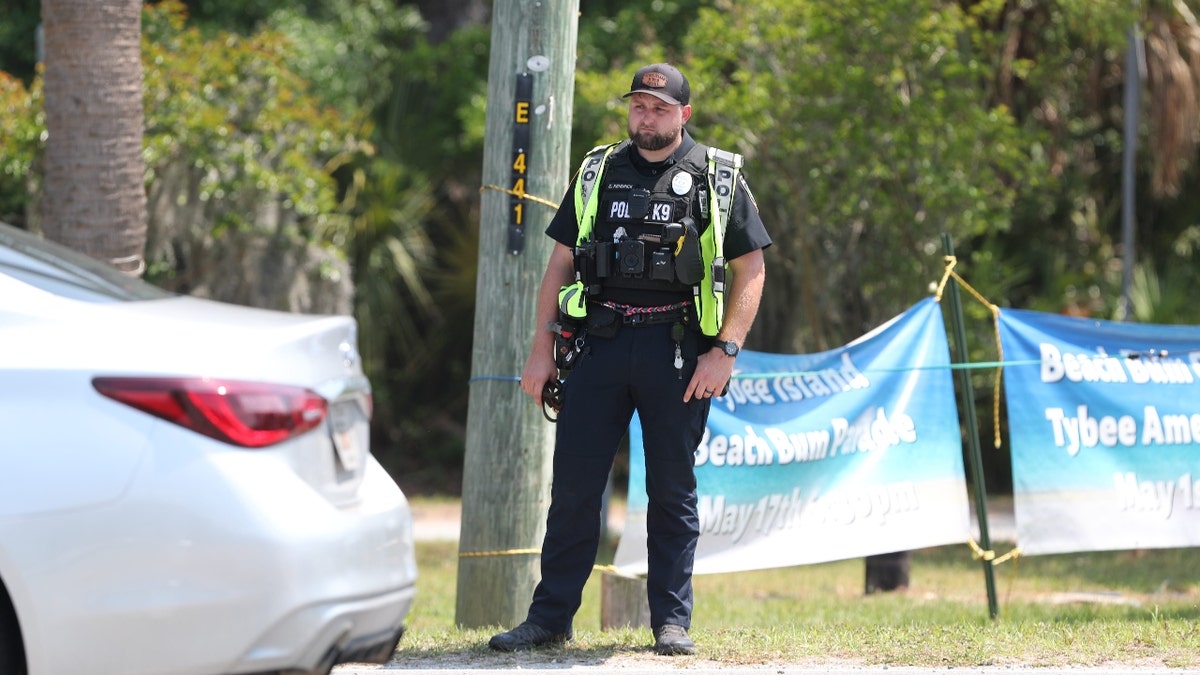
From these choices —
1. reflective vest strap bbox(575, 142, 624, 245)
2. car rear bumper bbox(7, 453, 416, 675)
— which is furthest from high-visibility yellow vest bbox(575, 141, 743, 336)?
car rear bumper bbox(7, 453, 416, 675)

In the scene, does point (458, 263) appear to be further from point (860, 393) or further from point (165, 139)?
point (860, 393)

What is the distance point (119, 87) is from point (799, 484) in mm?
4368

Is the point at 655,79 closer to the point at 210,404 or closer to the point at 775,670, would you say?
the point at 775,670

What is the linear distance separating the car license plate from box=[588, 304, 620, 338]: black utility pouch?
1.32 m

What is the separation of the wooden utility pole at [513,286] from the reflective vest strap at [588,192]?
813 millimetres

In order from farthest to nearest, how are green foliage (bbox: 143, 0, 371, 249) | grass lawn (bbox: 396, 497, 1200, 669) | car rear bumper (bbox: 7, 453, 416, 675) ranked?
green foliage (bbox: 143, 0, 371, 249) → grass lawn (bbox: 396, 497, 1200, 669) → car rear bumper (bbox: 7, 453, 416, 675)

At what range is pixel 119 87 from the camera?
26.0 feet

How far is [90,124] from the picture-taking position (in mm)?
7891

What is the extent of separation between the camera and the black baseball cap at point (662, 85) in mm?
5152

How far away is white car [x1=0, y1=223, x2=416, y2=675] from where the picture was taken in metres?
3.40

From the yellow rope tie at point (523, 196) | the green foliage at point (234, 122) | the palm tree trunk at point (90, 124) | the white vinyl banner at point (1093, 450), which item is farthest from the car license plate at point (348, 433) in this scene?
the green foliage at point (234, 122)

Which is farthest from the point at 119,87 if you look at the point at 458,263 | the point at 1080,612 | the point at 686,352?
the point at 458,263

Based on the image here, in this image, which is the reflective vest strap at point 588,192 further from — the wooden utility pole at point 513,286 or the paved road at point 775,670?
the paved road at point 775,670

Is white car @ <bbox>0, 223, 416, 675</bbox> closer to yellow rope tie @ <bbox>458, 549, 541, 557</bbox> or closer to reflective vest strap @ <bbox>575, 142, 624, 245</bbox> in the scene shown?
reflective vest strap @ <bbox>575, 142, 624, 245</bbox>
